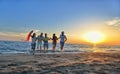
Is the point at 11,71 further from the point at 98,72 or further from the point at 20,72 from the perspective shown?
the point at 98,72

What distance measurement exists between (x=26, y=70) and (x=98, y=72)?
2.86 meters

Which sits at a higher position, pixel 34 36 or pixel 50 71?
pixel 34 36

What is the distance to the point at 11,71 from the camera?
831 cm

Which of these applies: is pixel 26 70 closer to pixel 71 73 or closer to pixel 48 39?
pixel 71 73

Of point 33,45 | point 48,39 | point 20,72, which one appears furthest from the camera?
point 48,39

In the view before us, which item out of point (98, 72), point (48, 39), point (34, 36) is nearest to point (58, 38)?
point (48, 39)

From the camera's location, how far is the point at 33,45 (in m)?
19.4

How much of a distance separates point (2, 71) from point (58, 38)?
1408cm

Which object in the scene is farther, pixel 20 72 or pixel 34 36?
pixel 34 36

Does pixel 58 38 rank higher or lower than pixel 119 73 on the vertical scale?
higher

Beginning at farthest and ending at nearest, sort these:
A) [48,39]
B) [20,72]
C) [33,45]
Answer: [48,39] < [33,45] < [20,72]

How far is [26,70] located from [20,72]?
0.36 m

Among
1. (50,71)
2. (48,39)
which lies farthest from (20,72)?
(48,39)

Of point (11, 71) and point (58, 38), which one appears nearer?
point (11, 71)
